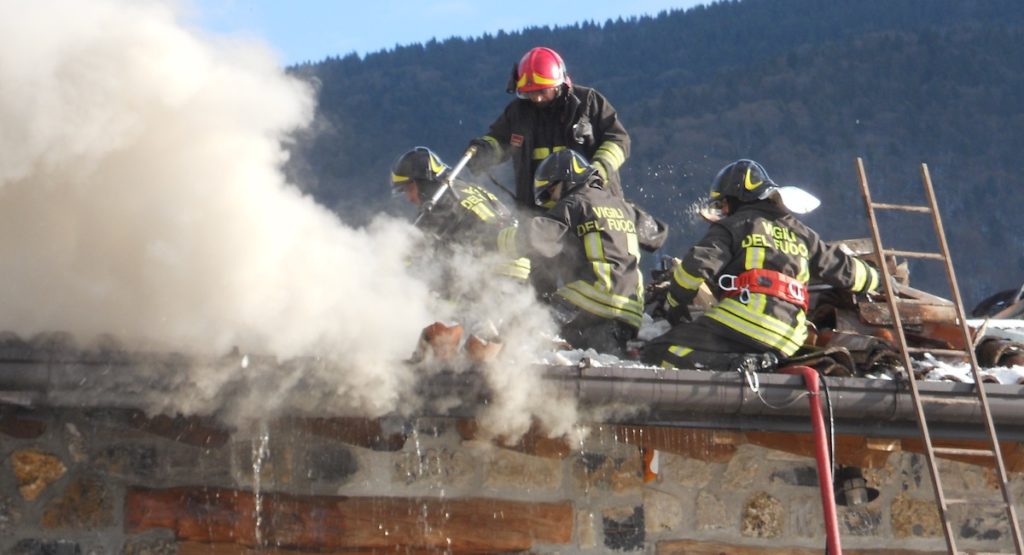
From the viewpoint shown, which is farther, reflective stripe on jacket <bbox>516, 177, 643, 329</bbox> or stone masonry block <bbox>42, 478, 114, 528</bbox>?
reflective stripe on jacket <bbox>516, 177, 643, 329</bbox>

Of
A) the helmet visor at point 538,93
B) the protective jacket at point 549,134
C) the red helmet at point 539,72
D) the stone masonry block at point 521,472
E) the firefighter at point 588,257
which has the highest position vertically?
the red helmet at point 539,72

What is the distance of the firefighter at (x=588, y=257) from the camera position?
7602mm

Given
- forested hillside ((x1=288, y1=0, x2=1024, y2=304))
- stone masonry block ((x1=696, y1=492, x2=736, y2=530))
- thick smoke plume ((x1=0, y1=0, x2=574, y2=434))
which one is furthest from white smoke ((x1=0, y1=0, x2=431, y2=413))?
forested hillside ((x1=288, y1=0, x2=1024, y2=304))

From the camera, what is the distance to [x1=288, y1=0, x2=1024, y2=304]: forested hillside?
46406 mm

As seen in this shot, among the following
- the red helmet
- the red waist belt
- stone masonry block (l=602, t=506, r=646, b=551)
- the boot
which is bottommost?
stone masonry block (l=602, t=506, r=646, b=551)

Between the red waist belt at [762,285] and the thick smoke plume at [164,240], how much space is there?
1.40 metres

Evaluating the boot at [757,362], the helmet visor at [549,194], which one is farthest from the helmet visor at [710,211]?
the boot at [757,362]

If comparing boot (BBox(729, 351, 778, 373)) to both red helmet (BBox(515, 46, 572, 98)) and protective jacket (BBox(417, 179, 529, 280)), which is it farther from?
red helmet (BBox(515, 46, 572, 98))

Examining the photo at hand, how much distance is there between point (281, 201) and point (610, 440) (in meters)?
1.74

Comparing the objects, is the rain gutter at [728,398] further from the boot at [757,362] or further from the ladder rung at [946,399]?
the boot at [757,362]

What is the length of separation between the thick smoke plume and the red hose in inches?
41.4

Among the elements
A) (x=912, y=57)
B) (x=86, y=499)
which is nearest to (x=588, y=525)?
(x=86, y=499)

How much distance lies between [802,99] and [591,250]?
5295 cm

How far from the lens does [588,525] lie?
6.32 meters
